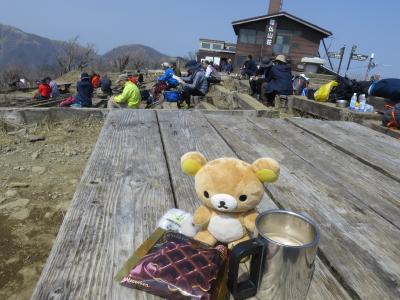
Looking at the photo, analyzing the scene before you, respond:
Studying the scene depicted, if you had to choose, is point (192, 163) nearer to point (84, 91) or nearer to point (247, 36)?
point (84, 91)

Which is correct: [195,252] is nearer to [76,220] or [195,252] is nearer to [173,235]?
[173,235]

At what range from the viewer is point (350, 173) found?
5.71 ft

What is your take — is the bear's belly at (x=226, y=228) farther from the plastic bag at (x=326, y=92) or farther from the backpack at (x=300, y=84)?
the backpack at (x=300, y=84)

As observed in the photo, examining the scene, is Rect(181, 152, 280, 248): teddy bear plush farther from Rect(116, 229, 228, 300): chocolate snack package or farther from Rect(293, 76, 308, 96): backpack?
Rect(293, 76, 308, 96): backpack

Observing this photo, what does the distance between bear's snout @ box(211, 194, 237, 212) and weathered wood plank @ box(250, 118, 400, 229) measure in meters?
0.79

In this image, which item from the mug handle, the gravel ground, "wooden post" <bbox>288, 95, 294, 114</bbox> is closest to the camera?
the mug handle

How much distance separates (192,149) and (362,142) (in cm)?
134

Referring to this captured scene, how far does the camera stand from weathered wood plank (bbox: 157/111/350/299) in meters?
0.88

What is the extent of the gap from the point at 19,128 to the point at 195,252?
5229mm

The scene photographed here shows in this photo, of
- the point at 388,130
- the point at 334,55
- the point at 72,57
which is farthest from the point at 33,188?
the point at 72,57

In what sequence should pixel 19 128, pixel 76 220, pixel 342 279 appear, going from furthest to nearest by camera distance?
pixel 19 128
pixel 76 220
pixel 342 279

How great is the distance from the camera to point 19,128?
5.09 meters

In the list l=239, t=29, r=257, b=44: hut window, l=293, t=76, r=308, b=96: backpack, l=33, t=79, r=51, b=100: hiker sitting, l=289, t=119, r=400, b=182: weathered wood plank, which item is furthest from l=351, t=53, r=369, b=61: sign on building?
l=289, t=119, r=400, b=182: weathered wood plank

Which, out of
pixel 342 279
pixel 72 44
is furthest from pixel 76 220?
pixel 72 44
